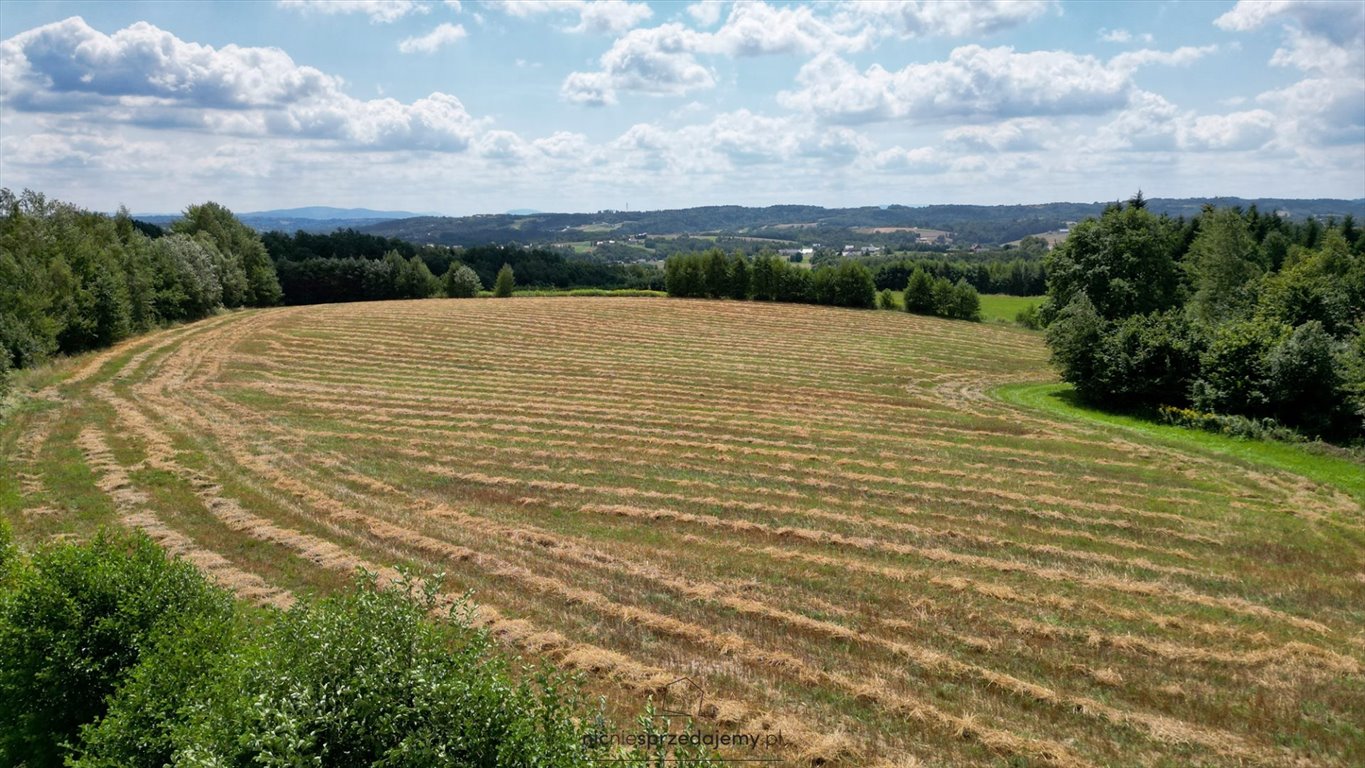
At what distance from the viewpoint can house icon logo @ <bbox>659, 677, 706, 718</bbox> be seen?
10586 mm

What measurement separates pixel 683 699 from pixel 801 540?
24.1 feet

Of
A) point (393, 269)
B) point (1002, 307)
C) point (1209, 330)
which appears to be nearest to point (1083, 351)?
point (1209, 330)

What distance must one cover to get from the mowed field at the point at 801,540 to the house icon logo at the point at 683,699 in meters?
0.27

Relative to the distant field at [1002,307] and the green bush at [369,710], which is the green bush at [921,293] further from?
the green bush at [369,710]

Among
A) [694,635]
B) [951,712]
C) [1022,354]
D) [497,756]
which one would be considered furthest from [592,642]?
[1022,354]

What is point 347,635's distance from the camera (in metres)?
6.70

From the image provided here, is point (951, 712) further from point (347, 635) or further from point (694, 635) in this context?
point (347, 635)

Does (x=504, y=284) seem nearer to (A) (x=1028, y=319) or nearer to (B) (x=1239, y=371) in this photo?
(A) (x=1028, y=319)

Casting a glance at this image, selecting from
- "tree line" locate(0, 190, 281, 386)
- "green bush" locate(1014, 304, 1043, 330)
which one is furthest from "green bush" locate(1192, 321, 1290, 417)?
"tree line" locate(0, 190, 281, 386)

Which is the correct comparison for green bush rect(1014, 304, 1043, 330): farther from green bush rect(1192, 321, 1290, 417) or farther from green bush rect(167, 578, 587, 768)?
green bush rect(167, 578, 587, 768)

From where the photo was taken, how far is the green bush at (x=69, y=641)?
8633 mm

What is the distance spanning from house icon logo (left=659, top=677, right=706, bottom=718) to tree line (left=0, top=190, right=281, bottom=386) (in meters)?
32.7

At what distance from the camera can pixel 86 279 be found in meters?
44.5

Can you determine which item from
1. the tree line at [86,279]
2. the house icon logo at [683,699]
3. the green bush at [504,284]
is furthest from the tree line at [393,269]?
the house icon logo at [683,699]
